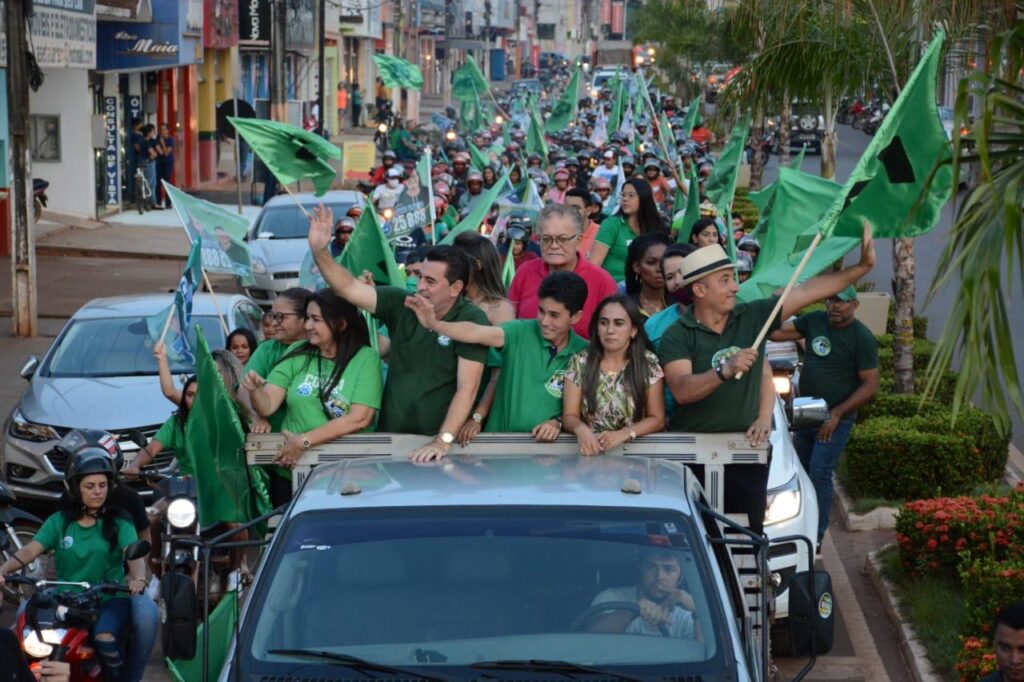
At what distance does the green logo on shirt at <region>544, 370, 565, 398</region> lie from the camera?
22.8 ft

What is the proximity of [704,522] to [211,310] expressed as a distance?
8.48 metres

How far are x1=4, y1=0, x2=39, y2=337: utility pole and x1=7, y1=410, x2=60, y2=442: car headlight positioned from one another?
7.45m

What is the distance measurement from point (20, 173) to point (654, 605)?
1551 cm

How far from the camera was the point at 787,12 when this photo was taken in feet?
47.4

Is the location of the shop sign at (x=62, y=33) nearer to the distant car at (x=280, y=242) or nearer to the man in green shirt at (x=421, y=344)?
the distant car at (x=280, y=242)

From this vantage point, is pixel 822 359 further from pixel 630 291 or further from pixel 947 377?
pixel 947 377

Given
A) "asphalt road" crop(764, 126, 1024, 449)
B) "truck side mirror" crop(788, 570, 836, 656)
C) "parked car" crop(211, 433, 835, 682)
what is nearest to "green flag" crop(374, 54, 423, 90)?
"asphalt road" crop(764, 126, 1024, 449)

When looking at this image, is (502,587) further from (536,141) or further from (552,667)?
(536,141)

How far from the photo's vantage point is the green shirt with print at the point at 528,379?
273 inches

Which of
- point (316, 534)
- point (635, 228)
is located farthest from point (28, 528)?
point (316, 534)

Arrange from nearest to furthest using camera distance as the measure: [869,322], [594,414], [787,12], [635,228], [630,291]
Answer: [594,414] < [630,291] < [635,228] < [787,12] < [869,322]

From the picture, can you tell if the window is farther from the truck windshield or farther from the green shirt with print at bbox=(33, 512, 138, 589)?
the truck windshield

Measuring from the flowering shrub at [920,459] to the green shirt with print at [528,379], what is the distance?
526 centimetres

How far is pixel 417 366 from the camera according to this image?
23.3 ft
